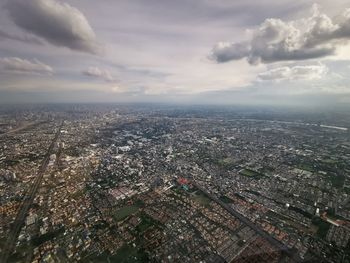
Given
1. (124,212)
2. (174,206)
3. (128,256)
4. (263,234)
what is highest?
(263,234)

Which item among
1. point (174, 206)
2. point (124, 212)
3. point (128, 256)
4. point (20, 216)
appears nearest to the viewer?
point (128, 256)

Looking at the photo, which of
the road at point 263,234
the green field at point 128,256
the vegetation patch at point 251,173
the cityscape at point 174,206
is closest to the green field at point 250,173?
the vegetation patch at point 251,173

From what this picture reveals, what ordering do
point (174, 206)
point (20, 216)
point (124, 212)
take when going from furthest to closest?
point (174, 206) < point (124, 212) < point (20, 216)

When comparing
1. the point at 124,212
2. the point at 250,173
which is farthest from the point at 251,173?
the point at 124,212

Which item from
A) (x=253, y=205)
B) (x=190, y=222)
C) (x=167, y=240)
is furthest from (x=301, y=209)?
(x=167, y=240)

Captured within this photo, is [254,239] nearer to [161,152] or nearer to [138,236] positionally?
[138,236]

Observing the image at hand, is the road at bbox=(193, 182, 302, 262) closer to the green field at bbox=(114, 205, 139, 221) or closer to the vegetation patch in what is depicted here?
the green field at bbox=(114, 205, 139, 221)

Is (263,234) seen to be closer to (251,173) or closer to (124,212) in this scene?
(124,212)
